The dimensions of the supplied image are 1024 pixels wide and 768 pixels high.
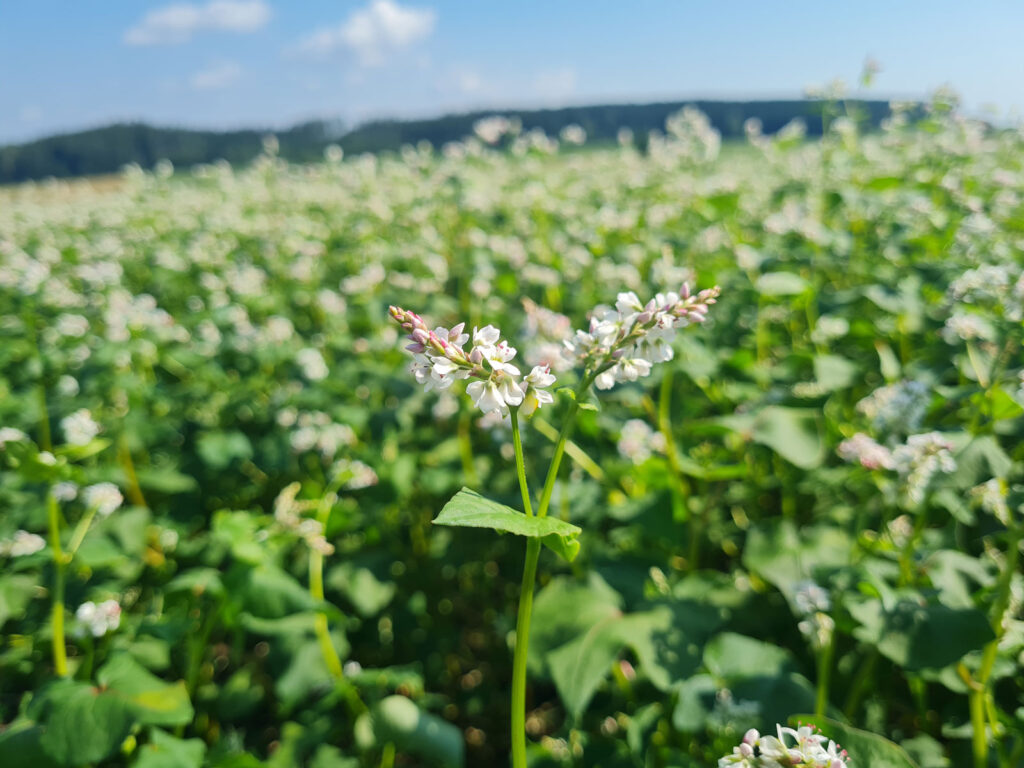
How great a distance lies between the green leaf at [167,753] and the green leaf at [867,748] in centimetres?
177

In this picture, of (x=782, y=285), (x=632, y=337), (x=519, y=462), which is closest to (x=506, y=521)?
(x=519, y=462)

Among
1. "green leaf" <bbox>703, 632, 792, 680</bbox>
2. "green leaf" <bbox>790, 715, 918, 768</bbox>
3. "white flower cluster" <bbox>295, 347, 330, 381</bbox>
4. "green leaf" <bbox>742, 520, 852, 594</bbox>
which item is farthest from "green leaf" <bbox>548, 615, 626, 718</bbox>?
"white flower cluster" <bbox>295, 347, 330, 381</bbox>

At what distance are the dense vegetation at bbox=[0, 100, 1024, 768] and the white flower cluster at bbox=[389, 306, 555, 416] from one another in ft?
0.52

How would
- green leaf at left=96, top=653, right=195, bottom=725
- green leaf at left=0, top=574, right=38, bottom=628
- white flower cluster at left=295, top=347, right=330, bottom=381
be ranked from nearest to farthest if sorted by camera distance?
green leaf at left=96, top=653, right=195, bottom=725 < green leaf at left=0, top=574, right=38, bottom=628 < white flower cluster at left=295, top=347, right=330, bottom=381

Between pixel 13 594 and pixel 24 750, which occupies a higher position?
pixel 24 750

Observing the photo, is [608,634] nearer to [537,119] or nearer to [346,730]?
[346,730]

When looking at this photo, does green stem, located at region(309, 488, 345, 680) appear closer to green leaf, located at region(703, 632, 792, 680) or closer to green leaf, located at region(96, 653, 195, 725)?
green leaf, located at region(96, 653, 195, 725)

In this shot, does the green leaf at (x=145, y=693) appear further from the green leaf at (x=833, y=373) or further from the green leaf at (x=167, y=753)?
the green leaf at (x=833, y=373)

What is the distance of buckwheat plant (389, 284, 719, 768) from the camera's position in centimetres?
115

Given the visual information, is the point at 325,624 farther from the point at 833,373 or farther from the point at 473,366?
→ the point at 833,373

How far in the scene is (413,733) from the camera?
217 centimetres

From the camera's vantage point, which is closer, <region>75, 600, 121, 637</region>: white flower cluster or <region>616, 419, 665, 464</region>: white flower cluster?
<region>75, 600, 121, 637</region>: white flower cluster

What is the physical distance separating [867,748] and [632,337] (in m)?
1.05

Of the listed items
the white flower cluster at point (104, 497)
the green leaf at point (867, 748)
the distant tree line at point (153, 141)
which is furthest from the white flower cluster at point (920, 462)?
the distant tree line at point (153, 141)
